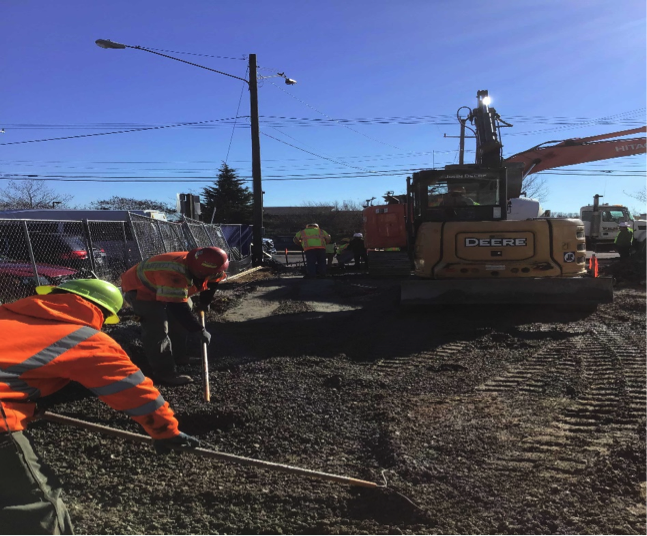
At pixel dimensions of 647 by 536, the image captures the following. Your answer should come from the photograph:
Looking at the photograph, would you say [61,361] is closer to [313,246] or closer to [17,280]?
[17,280]

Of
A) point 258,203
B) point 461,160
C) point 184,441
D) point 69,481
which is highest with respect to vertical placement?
point 461,160

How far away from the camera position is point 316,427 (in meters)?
4.08

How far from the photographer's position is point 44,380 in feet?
7.79

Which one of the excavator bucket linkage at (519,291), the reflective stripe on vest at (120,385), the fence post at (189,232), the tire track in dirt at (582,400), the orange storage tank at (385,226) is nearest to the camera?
the reflective stripe on vest at (120,385)

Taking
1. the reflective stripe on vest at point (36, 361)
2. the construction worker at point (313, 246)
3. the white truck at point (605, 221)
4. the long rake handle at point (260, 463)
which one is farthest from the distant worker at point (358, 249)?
the reflective stripe on vest at point (36, 361)

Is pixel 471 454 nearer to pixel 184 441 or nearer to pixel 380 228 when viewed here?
pixel 184 441

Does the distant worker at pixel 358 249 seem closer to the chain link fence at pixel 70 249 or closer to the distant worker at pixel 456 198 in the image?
the chain link fence at pixel 70 249

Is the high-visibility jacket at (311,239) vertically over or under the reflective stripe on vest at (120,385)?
over

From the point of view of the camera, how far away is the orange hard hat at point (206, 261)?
190 inches

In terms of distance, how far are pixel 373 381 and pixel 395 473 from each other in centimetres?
194

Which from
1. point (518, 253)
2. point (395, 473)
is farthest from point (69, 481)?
point (518, 253)

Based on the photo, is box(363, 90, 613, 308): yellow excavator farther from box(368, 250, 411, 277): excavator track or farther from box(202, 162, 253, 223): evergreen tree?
box(202, 162, 253, 223): evergreen tree

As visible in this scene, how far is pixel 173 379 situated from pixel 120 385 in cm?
295

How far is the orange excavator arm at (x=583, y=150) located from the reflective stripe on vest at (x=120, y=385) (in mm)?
14539
